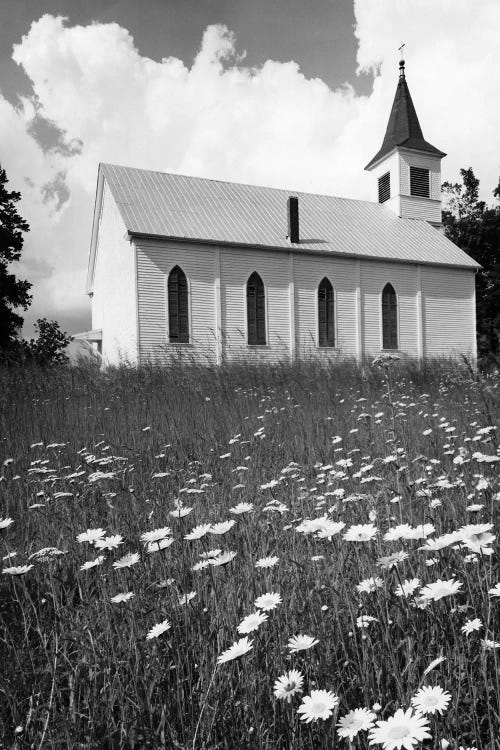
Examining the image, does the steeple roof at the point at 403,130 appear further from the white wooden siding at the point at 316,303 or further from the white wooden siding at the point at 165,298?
the white wooden siding at the point at 165,298

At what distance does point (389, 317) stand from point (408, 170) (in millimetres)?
9796

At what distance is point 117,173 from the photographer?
1033 inches

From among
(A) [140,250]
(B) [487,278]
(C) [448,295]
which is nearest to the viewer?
(A) [140,250]

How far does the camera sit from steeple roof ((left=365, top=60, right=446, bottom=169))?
3309cm

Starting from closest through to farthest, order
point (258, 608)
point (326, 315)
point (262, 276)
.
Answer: point (258, 608), point (262, 276), point (326, 315)

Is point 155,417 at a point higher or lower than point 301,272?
lower

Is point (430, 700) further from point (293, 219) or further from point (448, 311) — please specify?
point (448, 311)

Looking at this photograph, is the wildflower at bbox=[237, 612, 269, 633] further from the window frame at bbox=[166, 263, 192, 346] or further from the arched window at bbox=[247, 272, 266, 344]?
the arched window at bbox=[247, 272, 266, 344]

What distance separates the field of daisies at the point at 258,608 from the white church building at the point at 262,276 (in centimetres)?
1803

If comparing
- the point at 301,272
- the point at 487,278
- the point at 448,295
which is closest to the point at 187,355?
the point at 301,272

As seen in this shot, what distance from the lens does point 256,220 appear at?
26.9 metres

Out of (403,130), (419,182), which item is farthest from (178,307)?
(403,130)

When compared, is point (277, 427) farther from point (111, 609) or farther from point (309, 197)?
point (309, 197)

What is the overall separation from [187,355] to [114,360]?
3.51 metres
